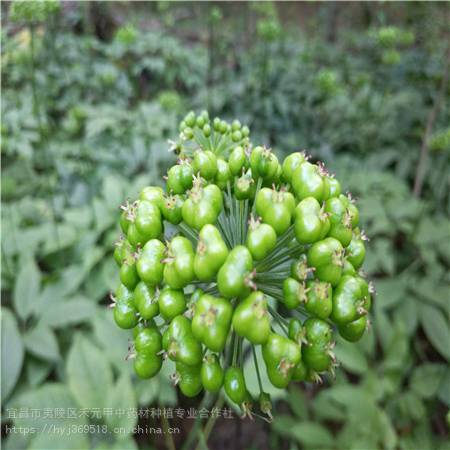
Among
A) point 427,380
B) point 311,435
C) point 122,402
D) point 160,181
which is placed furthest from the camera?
point 160,181

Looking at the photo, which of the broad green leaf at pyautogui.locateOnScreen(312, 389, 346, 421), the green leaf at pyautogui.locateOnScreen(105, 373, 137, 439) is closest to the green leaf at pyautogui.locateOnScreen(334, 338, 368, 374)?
the broad green leaf at pyautogui.locateOnScreen(312, 389, 346, 421)

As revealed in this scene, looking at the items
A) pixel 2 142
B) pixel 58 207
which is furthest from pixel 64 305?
pixel 2 142

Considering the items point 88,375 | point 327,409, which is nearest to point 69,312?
Answer: point 88,375

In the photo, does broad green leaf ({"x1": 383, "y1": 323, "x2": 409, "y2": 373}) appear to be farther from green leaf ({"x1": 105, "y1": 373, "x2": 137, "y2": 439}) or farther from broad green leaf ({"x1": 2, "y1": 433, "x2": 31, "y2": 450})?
broad green leaf ({"x1": 2, "y1": 433, "x2": 31, "y2": 450})

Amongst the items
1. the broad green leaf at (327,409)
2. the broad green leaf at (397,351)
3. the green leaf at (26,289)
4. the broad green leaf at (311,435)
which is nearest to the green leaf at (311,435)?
the broad green leaf at (311,435)

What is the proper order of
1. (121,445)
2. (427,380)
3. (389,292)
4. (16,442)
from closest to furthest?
(121,445), (16,442), (427,380), (389,292)

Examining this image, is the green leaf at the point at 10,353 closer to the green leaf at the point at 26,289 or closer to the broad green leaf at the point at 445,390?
the green leaf at the point at 26,289

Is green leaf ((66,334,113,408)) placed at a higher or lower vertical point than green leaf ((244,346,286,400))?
lower

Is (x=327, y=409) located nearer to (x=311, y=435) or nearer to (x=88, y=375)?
(x=311, y=435)
